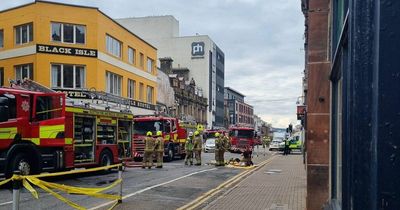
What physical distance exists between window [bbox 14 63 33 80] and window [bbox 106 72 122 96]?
579 cm

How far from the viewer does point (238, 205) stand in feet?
37.4

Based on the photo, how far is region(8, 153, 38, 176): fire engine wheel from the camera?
14.3 metres

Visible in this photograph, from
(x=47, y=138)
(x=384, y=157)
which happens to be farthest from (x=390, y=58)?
(x=47, y=138)

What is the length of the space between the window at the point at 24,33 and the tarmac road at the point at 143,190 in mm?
16424

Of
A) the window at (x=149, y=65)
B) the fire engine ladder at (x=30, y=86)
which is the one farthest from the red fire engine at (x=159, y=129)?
the window at (x=149, y=65)

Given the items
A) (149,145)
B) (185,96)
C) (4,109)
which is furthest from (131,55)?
(185,96)

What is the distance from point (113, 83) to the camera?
37375 millimetres

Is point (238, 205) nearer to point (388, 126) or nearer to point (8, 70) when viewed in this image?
point (388, 126)

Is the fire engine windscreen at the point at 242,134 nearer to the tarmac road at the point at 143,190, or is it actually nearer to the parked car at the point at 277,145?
the parked car at the point at 277,145

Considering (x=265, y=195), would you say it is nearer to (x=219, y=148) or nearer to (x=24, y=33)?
(x=219, y=148)

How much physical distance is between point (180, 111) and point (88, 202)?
56230mm

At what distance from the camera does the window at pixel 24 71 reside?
32.6 m

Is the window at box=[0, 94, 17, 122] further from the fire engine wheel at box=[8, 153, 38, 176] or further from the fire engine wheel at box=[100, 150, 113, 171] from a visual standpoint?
the fire engine wheel at box=[100, 150, 113, 171]

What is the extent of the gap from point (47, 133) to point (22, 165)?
151 centimetres
